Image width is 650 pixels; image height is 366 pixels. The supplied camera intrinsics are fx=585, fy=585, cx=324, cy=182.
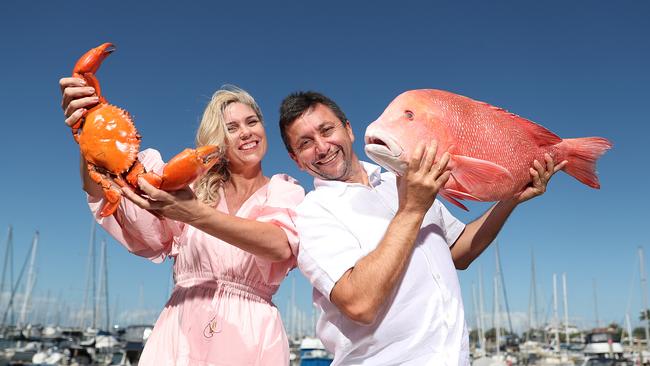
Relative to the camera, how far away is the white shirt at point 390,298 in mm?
2537

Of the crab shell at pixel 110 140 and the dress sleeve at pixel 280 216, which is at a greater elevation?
the crab shell at pixel 110 140

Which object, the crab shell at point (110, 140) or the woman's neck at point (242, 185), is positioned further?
the woman's neck at point (242, 185)

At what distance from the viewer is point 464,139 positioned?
259 centimetres

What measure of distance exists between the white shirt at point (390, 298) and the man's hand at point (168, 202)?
0.56 metres

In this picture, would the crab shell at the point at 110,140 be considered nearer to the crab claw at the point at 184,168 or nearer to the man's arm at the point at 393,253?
the crab claw at the point at 184,168

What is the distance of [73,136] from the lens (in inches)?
107

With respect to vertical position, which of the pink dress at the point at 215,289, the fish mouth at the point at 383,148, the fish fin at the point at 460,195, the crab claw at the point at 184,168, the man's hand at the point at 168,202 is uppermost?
the fish mouth at the point at 383,148

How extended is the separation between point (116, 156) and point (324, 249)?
3.27 feet

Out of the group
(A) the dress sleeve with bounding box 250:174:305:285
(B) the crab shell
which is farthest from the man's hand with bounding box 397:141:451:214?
(B) the crab shell

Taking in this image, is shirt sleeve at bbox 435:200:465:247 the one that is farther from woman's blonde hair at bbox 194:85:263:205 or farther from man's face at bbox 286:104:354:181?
woman's blonde hair at bbox 194:85:263:205

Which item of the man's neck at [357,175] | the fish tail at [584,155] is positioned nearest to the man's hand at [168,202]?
the man's neck at [357,175]

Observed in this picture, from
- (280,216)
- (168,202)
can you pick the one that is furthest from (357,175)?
(168,202)

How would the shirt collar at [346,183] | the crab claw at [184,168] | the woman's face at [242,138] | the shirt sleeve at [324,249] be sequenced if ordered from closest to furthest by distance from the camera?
the crab claw at [184,168] → the shirt sleeve at [324,249] → the shirt collar at [346,183] → the woman's face at [242,138]

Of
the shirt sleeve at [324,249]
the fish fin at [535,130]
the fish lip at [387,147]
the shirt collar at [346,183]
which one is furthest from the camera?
the shirt collar at [346,183]
